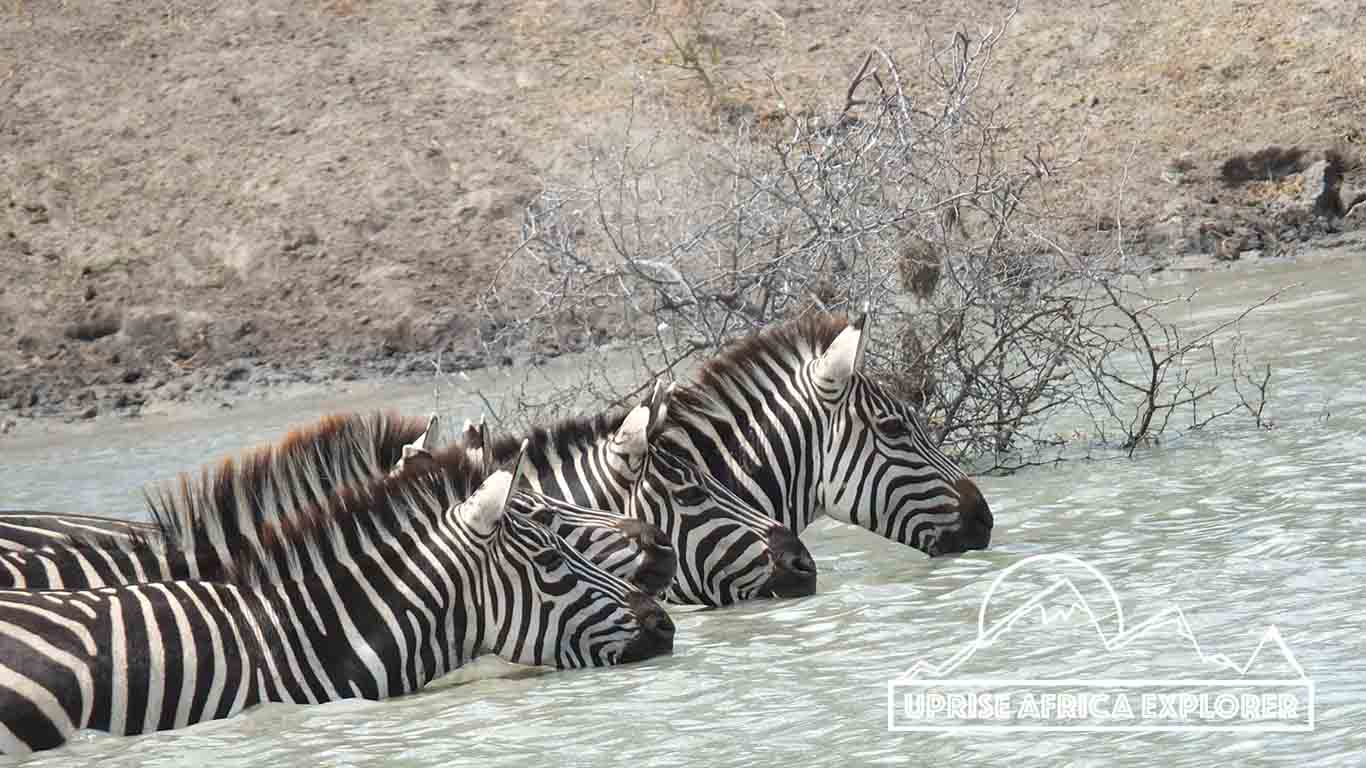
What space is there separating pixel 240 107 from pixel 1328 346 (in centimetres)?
1396

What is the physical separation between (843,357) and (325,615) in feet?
8.66

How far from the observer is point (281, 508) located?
22.4ft

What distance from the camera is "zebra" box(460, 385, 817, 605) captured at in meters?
7.57

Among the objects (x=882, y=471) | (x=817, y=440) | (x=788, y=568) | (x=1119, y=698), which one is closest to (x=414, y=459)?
(x=788, y=568)

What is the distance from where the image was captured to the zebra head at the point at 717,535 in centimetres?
757

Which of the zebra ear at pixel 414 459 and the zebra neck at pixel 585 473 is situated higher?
the zebra ear at pixel 414 459

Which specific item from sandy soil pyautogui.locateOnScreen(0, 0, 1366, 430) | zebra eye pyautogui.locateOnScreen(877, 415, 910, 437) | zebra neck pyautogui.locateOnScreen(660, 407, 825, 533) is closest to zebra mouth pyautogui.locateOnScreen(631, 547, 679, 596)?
zebra neck pyautogui.locateOnScreen(660, 407, 825, 533)

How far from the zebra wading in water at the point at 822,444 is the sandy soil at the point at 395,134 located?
405 inches

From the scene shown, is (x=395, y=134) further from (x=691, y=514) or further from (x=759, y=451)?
(x=691, y=514)

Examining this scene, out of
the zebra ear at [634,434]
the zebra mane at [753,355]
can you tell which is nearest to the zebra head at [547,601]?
the zebra ear at [634,434]

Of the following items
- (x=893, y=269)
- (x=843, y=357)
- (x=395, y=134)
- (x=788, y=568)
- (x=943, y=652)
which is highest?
(x=395, y=134)

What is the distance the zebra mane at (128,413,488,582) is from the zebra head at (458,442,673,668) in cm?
17

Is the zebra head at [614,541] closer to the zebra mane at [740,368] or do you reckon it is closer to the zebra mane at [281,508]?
the zebra mane at [281,508]

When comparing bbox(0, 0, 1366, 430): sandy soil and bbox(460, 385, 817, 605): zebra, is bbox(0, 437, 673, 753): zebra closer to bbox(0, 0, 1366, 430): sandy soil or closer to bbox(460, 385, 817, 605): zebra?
bbox(460, 385, 817, 605): zebra
